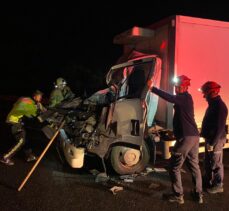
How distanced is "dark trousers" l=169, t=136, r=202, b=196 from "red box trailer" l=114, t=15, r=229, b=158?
1.14 m

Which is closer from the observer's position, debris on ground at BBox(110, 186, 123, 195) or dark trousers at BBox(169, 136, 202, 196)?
dark trousers at BBox(169, 136, 202, 196)

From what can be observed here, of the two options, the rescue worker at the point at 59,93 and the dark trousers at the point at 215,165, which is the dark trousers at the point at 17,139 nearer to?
the rescue worker at the point at 59,93

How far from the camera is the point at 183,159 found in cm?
468

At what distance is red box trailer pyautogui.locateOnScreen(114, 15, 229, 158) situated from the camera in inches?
231

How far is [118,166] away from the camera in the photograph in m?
5.84

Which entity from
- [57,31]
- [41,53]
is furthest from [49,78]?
[57,31]

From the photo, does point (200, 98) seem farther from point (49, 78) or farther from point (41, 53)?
point (41, 53)

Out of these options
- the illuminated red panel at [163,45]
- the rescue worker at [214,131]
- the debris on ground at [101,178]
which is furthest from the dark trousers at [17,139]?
the rescue worker at [214,131]

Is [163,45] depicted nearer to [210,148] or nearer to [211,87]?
[211,87]

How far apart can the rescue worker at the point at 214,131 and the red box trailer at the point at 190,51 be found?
90cm

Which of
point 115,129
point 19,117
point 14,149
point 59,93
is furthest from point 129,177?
point 59,93

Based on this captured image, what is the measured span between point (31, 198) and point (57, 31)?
44.8m

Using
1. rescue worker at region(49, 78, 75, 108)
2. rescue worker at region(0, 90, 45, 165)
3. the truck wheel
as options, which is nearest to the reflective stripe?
rescue worker at region(0, 90, 45, 165)

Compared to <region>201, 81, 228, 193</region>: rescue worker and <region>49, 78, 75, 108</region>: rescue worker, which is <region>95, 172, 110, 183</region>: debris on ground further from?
<region>49, 78, 75, 108</region>: rescue worker
